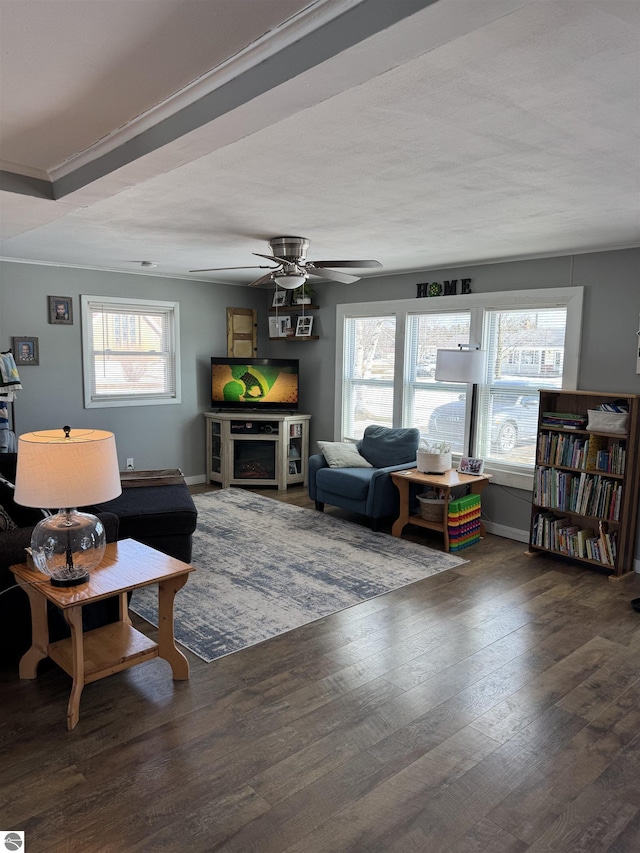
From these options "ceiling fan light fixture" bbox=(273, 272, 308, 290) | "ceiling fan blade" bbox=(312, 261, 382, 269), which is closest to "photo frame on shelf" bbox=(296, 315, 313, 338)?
"ceiling fan light fixture" bbox=(273, 272, 308, 290)

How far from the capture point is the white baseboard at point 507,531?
5.06m

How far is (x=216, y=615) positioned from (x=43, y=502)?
5.05ft

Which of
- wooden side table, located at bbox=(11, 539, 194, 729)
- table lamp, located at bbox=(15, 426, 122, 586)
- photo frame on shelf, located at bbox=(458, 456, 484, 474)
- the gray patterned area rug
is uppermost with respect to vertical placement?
table lamp, located at bbox=(15, 426, 122, 586)

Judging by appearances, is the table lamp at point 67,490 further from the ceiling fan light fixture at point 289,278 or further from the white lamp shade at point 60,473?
the ceiling fan light fixture at point 289,278

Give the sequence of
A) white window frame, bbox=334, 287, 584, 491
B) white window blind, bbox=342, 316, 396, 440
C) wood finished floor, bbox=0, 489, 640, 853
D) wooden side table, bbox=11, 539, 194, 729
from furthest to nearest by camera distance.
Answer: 1. white window blind, bbox=342, 316, 396, 440
2. white window frame, bbox=334, 287, 584, 491
3. wooden side table, bbox=11, 539, 194, 729
4. wood finished floor, bbox=0, 489, 640, 853

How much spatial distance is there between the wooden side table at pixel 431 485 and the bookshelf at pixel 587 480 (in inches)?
20.9

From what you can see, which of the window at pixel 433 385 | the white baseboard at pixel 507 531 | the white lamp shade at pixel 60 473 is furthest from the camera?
the window at pixel 433 385

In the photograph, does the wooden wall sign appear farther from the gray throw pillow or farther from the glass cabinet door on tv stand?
the glass cabinet door on tv stand

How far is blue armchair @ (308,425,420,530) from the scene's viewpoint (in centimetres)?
522

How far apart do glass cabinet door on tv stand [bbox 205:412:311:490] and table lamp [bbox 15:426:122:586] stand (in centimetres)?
409

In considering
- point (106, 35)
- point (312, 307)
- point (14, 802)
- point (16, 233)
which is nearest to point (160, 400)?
point (312, 307)

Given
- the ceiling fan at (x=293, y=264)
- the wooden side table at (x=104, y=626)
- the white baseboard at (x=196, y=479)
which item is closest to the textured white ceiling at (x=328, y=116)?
the ceiling fan at (x=293, y=264)

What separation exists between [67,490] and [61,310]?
4057mm

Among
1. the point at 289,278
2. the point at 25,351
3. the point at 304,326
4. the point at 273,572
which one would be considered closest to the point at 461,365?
the point at 289,278
